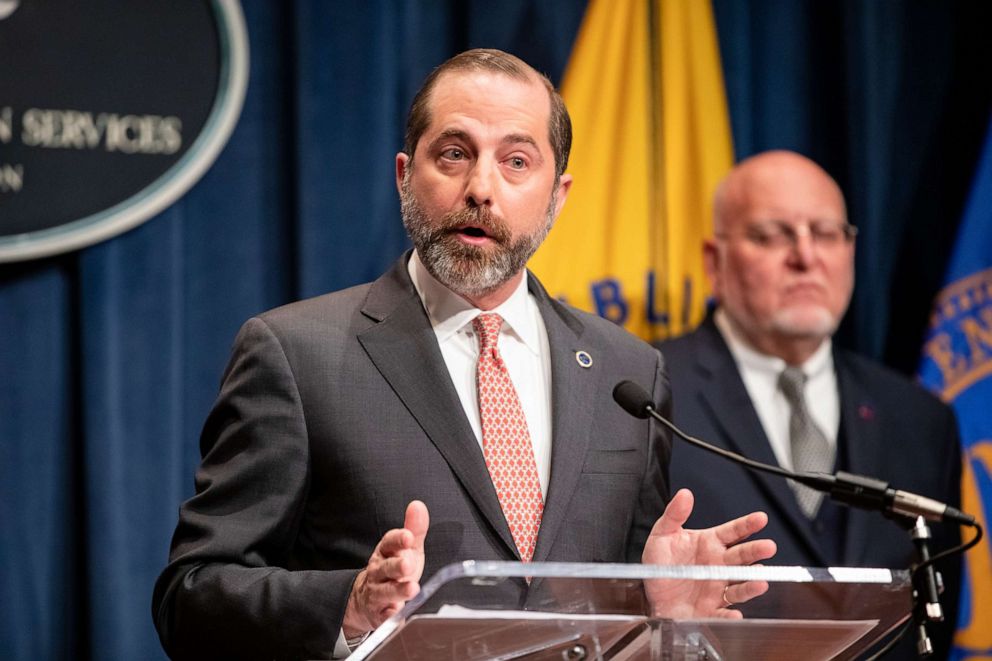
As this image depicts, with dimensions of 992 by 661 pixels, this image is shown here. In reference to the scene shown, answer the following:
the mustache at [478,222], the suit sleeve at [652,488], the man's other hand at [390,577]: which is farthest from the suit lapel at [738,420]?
the man's other hand at [390,577]

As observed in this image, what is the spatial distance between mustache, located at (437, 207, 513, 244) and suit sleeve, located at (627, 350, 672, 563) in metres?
0.43

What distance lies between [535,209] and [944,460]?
1810mm

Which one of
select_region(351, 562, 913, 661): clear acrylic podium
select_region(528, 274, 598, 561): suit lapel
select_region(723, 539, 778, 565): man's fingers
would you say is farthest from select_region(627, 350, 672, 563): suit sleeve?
select_region(351, 562, 913, 661): clear acrylic podium

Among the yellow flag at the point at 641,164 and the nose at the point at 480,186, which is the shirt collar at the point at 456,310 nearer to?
the nose at the point at 480,186

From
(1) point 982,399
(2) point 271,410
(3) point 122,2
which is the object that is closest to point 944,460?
(1) point 982,399

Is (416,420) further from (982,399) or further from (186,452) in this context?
(982,399)

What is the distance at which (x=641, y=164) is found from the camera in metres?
3.62

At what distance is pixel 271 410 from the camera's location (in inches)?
79.8

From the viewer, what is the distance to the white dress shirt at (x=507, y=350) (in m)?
2.15

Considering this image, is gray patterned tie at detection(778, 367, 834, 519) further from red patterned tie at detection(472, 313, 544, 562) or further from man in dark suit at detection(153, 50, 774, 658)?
red patterned tie at detection(472, 313, 544, 562)

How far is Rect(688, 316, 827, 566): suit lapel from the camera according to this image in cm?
316

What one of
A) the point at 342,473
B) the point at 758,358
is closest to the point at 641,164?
the point at 758,358

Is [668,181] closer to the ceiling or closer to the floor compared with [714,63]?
closer to the floor

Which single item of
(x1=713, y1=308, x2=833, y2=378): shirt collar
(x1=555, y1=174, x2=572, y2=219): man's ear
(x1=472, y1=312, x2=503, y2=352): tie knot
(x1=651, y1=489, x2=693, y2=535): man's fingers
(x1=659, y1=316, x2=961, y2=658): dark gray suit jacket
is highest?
(x1=555, y1=174, x2=572, y2=219): man's ear
